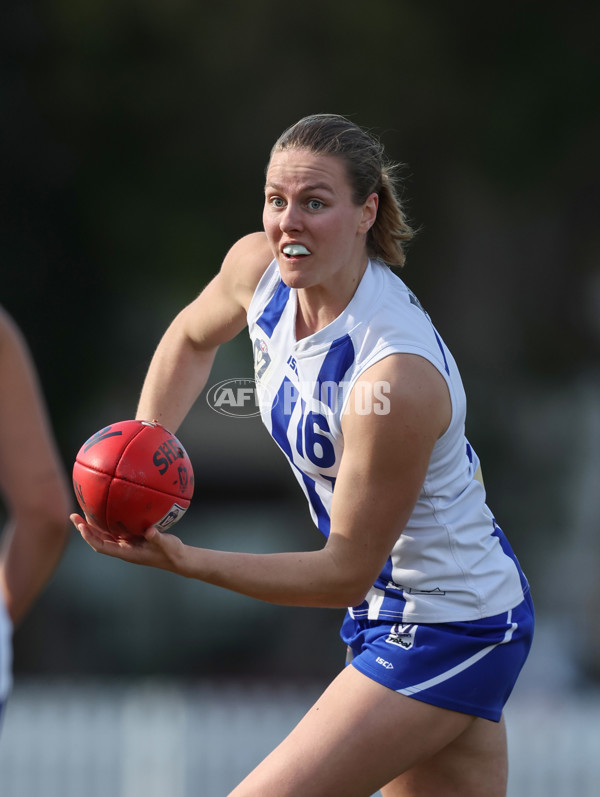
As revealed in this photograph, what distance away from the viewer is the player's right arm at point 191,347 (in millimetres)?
4074

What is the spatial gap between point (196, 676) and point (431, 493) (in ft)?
33.6

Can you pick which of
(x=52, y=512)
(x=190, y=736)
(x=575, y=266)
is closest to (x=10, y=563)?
(x=52, y=512)

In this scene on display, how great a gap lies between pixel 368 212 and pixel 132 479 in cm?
106

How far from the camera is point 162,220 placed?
1141 cm

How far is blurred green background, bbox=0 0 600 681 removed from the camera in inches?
440

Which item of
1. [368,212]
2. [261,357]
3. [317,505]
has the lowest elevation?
[317,505]

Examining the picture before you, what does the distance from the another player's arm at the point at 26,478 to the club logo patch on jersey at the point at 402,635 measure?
3.92ft

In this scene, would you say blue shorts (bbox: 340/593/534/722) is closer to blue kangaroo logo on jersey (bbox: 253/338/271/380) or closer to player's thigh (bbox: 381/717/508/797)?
player's thigh (bbox: 381/717/508/797)

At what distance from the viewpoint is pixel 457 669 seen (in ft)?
11.5

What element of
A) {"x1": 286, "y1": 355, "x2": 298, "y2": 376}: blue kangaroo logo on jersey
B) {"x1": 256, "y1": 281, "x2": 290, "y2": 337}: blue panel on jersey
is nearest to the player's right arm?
{"x1": 256, "y1": 281, "x2": 290, "y2": 337}: blue panel on jersey

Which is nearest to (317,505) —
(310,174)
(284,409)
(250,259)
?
(284,409)

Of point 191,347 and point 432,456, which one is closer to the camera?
point 432,456

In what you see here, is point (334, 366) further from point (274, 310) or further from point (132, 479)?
point (132, 479)

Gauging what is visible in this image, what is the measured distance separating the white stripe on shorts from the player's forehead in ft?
4.67
